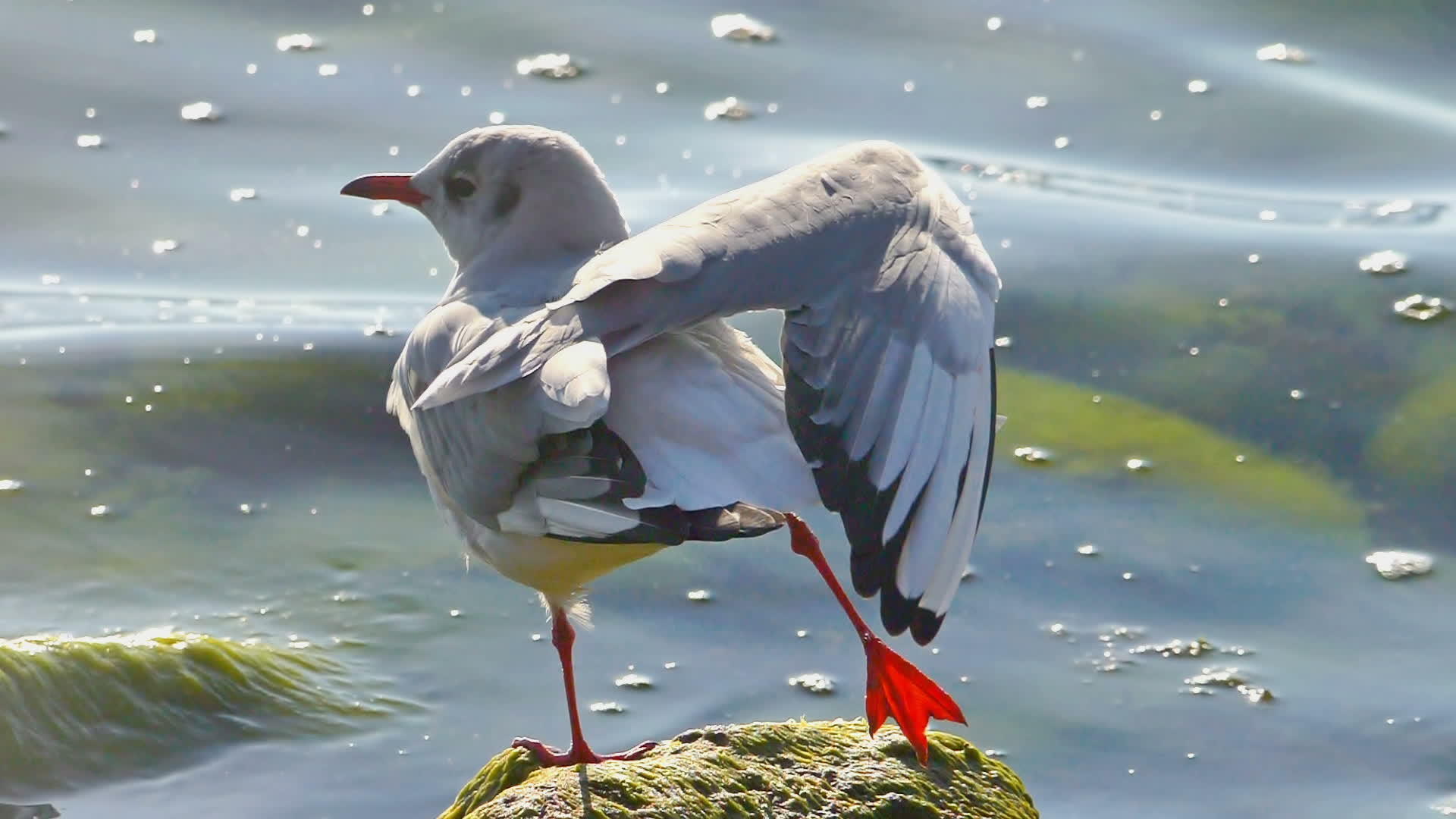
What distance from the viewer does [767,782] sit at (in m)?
3.91

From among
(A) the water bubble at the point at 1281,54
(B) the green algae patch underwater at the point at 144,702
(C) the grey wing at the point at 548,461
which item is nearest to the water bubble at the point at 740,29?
(A) the water bubble at the point at 1281,54

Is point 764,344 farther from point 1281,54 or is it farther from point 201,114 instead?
point 1281,54

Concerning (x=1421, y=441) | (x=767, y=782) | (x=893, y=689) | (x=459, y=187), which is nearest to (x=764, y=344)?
(x=1421, y=441)

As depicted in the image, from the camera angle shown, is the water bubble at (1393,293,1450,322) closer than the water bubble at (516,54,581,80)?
Yes

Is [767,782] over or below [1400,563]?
below

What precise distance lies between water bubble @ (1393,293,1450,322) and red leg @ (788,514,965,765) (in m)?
4.15

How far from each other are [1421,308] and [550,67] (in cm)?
379

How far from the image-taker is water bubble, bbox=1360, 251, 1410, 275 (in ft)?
25.8

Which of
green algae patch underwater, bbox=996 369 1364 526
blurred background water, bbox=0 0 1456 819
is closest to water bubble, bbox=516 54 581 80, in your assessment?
blurred background water, bbox=0 0 1456 819

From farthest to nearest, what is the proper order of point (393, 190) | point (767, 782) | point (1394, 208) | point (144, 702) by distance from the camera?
1. point (1394, 208)
2. point (144, 702)
3. point (393, 190)
4. point (767, 782)

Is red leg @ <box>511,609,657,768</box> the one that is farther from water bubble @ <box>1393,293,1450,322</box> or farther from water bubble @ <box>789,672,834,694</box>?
water bubble @ <box>1393,293,1450,322</box>

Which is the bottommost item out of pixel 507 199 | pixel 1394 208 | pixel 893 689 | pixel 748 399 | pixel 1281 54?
pixel 893 689

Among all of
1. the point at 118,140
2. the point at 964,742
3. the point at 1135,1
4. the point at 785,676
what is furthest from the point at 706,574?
the point at 1135,1

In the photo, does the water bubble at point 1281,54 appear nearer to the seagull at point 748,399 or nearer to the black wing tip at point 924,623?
the seagull at point 748,399
